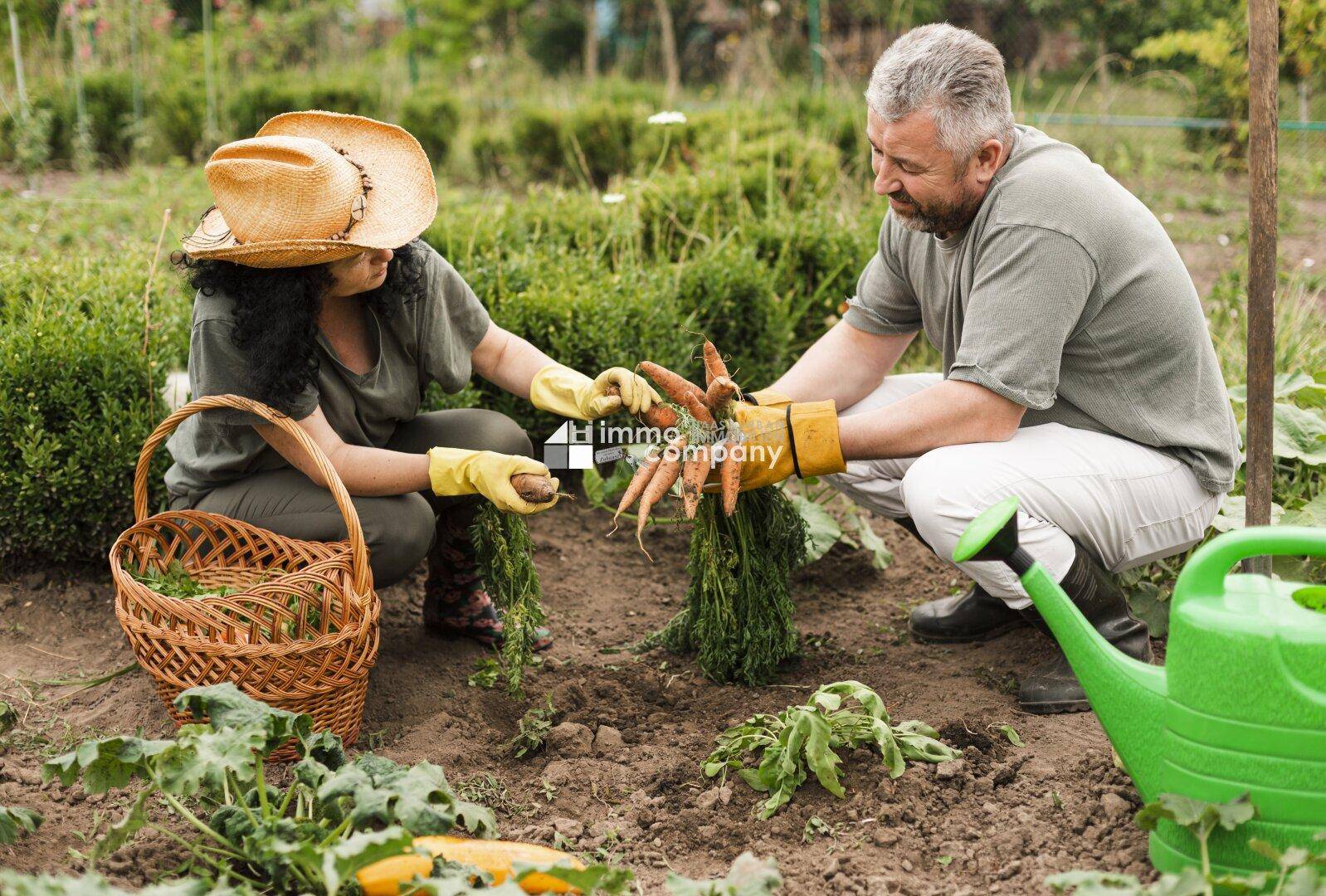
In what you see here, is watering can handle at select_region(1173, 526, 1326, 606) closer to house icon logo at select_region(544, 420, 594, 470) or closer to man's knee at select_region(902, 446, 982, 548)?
man's knee at select_region(902, 446, 982, 548)

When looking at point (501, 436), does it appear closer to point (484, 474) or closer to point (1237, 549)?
point (484, 474)

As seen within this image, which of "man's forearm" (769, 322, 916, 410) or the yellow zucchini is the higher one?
"man's forearm" (769, 322, 916, 410)

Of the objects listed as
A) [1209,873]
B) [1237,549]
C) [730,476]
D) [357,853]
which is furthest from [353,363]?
[1209,873]

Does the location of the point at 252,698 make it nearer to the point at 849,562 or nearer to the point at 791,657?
the point at 791,657

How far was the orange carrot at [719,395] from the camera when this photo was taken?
2.57 metres

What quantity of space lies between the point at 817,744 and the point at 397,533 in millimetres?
1096

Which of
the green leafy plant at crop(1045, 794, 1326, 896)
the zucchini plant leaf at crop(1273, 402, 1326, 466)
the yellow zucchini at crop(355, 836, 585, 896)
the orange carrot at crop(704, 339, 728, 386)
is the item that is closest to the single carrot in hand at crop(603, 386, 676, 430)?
the orange carrot at crop(704, 339, 728, 386)

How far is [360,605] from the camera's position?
243 centimetres

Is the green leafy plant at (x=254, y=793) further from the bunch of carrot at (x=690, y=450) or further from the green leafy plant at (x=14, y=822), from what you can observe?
the bunch of carrot at (x=690, y=450)

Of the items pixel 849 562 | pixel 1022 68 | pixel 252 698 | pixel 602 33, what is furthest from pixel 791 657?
pixel 602 33

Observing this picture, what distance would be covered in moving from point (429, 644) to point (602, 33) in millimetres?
12321

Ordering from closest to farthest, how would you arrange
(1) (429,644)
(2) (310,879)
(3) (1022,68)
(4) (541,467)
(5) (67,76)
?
(2) (310,879)
(4) (541,467)
(1) (429,644)
(5) (67,76)
(3) (1022,68)

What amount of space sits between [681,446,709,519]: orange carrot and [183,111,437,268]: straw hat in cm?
80

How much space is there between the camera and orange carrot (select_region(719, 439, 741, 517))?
8.27ft
